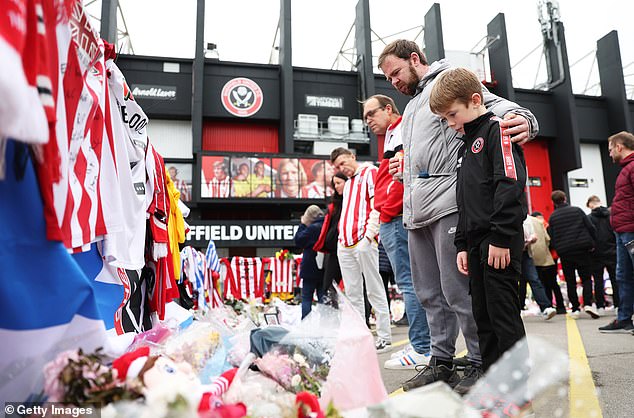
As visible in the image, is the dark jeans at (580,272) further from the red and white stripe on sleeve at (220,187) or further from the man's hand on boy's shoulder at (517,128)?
the red and white stripe on sleeve at (220,187)

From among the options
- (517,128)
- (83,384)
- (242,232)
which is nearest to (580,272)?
(517,128)

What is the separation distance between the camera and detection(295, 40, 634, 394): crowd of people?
160 centimetres

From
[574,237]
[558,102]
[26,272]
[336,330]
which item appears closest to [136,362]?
[26,272]

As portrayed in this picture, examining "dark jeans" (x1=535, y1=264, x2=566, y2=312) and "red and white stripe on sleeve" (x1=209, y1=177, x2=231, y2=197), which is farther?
"red and white stripe on sleeve" (x1=209, y1=177, x2=231, y2=197)

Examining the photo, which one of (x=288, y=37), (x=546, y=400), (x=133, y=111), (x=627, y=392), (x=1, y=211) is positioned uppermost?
(x=288, y=37)

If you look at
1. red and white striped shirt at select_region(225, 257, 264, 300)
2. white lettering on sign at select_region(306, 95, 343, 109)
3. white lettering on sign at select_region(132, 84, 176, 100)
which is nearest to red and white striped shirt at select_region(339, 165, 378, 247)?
red and white striped shirt at select_region(225, 257, 264, 300)

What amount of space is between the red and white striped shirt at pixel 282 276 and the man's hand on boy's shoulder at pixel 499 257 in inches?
384

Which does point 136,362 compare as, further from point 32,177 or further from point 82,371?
point 32,177

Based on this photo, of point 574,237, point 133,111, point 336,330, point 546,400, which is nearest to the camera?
point 546,400

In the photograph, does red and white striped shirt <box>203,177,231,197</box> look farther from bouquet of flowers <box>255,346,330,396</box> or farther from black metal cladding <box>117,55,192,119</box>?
bouquet of flowers <box>255,346,330,396</box>

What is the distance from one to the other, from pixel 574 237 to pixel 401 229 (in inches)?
135

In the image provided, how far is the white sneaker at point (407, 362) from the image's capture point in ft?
8.28

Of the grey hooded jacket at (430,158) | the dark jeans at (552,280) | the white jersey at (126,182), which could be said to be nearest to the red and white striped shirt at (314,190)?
the dark jeans at (552,280)

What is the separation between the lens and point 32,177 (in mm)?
852
